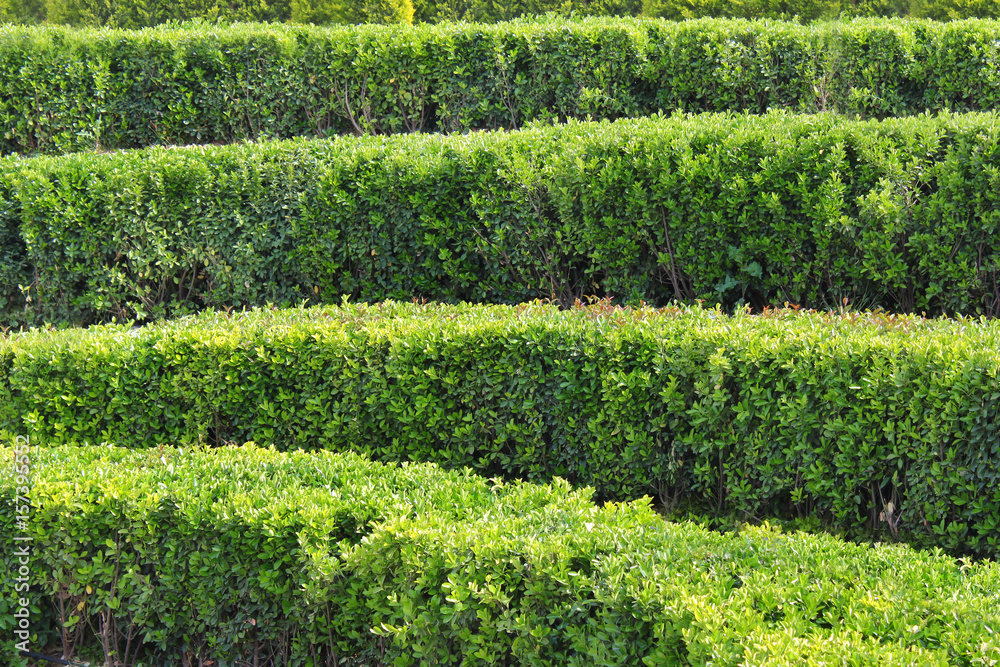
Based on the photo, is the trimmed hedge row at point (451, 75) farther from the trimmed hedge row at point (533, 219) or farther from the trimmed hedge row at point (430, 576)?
the trimmed hedge row at point (430, 576)

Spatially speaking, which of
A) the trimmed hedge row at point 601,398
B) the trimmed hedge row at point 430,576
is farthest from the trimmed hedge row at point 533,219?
the trimmed hedge row at point 430,576

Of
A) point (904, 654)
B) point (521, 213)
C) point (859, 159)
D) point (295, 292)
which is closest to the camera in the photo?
point (904, 654)

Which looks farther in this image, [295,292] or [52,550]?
[295,292]

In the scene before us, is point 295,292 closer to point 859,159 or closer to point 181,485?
point 181,485

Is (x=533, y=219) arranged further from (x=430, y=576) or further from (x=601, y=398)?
(x=430, y=576)

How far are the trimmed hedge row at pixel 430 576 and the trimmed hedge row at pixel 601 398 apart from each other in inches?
32.5

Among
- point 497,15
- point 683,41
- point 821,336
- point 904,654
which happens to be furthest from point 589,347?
point 497,15

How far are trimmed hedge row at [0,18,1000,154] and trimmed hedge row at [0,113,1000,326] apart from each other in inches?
84.7

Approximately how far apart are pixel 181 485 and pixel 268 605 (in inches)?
30.8

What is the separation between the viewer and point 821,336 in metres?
4.93

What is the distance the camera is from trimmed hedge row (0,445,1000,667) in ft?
10.2

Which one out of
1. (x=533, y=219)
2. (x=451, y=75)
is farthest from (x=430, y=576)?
(x=451, y=75)

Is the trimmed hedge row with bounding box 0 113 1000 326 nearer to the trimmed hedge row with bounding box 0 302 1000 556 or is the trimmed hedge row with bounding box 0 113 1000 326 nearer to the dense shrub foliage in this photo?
the trimmed hedge row with bounding box 0 302 1000 556

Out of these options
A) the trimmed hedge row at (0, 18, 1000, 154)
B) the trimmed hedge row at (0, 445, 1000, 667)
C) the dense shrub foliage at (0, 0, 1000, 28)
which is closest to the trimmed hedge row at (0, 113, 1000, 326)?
the trimmed hedge row at (0, 18, 1000, 154)
